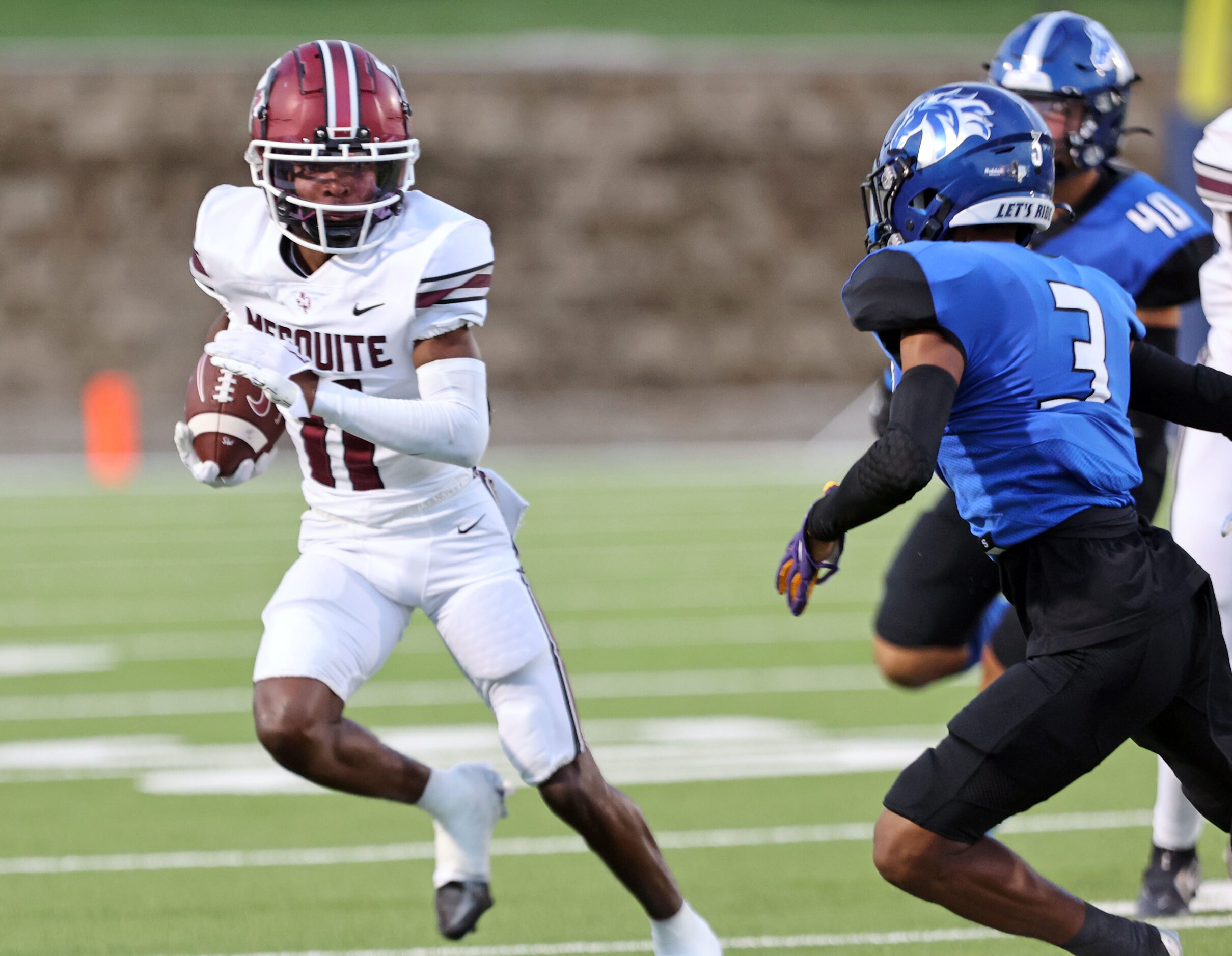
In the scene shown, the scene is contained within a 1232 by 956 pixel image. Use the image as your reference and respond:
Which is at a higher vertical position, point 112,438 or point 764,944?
point 764,944

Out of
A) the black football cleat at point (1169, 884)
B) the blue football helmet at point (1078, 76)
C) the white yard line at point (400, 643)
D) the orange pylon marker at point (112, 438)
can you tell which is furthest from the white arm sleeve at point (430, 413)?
the orange pylon marker at point (112, 438)

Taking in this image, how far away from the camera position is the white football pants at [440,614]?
3441 mm

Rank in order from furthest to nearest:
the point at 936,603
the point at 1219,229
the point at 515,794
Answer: the point at 515,794 → the point at 936,603 → the point at 1219,229

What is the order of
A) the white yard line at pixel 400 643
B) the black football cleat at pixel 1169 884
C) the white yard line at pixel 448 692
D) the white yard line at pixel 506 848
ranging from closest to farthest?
the black football cleat at pixel 1169 884, the white yard line at pixel 506 848, the white yard line at pixel 448 692, the white yard line at pixel 400 643

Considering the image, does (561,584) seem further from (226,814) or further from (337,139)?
(337,139)

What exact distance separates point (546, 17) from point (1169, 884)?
27.2 meters

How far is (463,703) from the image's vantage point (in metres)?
6.59

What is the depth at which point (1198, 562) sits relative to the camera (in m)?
3.63

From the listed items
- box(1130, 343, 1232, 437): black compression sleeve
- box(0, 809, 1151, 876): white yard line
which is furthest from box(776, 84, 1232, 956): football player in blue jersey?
box(0, 809, 1151, 876): white yard line

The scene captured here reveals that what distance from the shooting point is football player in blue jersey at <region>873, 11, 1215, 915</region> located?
13.7ft

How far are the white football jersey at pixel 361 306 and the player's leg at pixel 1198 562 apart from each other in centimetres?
149

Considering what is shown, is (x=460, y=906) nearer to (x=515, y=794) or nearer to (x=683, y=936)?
(x=683, y=936)

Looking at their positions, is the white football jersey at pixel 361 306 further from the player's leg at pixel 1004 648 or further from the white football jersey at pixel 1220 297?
the white football jersey at pixel 1220 297

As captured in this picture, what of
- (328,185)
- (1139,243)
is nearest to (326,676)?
(328,185)
